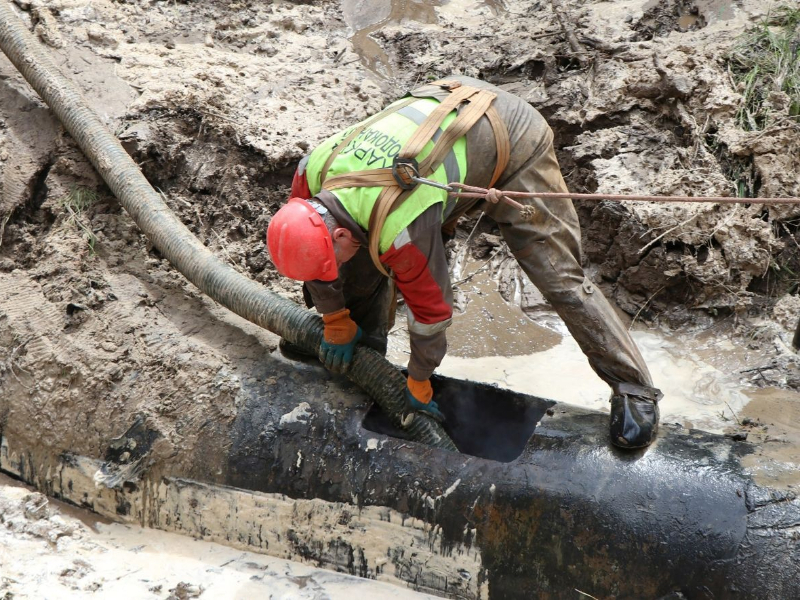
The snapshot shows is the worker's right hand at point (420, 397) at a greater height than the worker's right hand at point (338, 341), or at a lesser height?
lesser

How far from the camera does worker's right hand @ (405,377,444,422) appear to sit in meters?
2.85

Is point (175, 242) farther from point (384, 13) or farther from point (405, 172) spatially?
point (384, 13)

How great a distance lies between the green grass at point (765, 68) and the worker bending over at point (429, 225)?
206cm

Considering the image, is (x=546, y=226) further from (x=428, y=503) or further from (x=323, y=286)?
(x=428, y=503)

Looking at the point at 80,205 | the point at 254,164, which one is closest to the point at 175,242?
the point at 80,205

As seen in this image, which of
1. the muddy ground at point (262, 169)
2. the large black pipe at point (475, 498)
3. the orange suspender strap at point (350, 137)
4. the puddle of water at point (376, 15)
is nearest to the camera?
the large black pipe at point (475, 498)

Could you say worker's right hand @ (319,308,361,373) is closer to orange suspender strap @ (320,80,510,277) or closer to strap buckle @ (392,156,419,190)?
orange suspender strap @ (320,80,510,277)

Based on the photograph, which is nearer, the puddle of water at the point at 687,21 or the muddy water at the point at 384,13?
the puddle of water at the point at 687,21

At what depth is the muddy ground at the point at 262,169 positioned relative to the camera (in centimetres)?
309

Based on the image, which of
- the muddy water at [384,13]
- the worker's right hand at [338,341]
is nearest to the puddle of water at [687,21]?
the muddy water at [384,13]

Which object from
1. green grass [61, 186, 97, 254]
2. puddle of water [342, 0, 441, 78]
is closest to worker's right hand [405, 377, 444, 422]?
green grass [61, 186, 97, 254]

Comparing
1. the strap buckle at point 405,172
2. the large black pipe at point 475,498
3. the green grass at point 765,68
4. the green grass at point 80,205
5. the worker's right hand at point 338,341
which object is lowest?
the large black pipe at point 475,498

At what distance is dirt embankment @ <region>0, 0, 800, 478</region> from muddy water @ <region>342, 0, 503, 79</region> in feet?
0.34

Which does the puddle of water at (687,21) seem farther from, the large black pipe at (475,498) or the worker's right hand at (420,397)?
the worker's right hand at (420,397)
